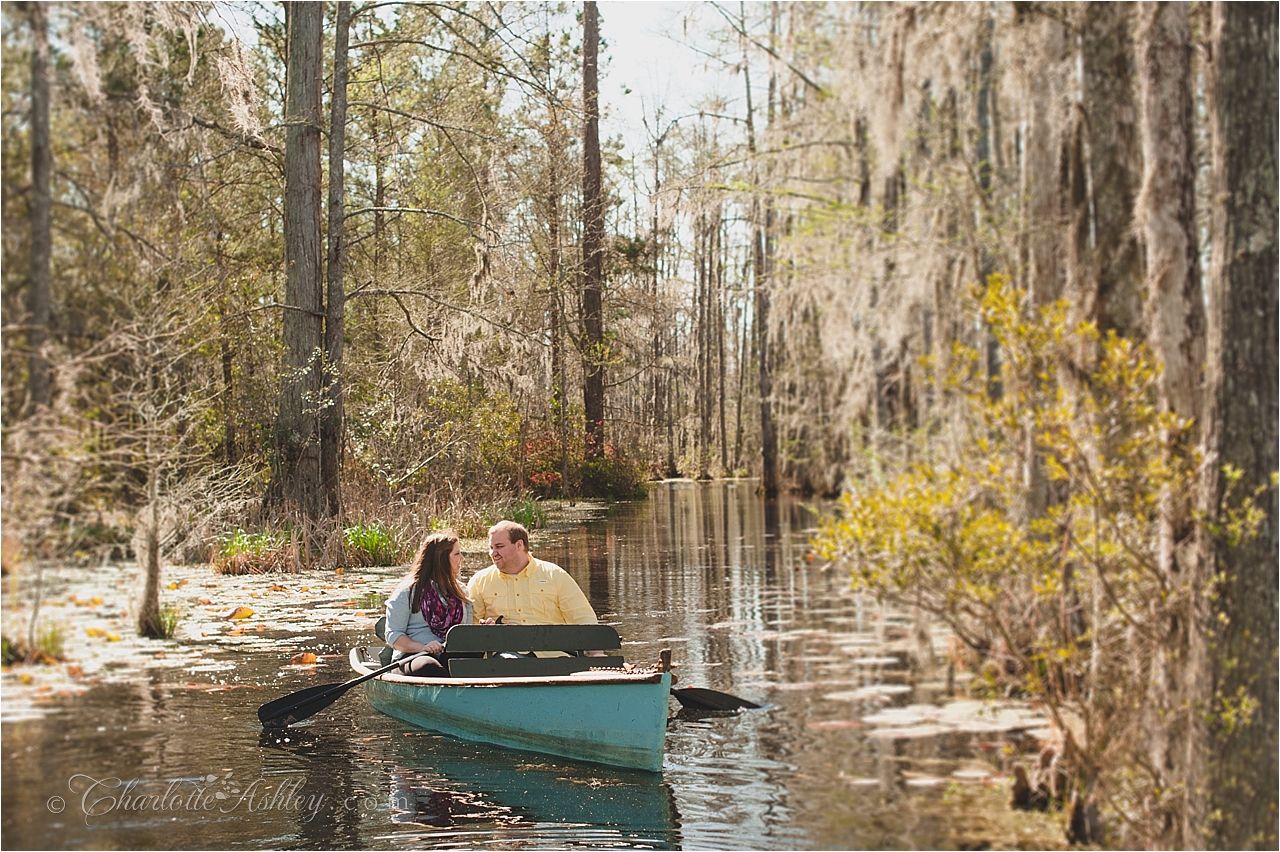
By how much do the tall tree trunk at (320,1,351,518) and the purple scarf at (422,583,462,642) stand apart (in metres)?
2.47

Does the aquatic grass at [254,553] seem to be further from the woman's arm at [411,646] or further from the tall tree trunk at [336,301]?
the woman's arm at [411,646]

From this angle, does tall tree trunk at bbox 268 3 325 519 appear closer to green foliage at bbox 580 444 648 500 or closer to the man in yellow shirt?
the man in yellow shirt

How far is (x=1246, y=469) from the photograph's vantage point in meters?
3.56

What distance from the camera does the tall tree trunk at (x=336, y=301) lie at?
832 centimetres

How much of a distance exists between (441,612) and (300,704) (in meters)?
0.92

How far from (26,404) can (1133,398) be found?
397 cm

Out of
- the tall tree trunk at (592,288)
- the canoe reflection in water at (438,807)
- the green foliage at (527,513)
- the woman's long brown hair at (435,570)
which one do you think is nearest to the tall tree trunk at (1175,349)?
the canoe reflection in water at (438,807)

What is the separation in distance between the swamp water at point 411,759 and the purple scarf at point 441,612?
569mm

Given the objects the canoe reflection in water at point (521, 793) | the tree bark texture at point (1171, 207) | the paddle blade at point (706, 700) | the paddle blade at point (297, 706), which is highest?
the tree bark texture at point (1171, 207)


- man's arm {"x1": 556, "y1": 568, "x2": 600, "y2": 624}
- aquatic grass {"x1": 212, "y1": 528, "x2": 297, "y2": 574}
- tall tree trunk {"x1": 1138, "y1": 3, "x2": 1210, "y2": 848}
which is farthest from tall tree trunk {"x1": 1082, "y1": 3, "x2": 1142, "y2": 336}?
aquatic grass {"x1": 212, "y1": 528, "x2": 297, "y2": 574}

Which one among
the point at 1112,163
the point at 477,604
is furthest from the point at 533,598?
the point at 1112,163

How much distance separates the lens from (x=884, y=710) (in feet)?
17.1

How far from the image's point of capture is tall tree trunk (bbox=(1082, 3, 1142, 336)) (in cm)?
431

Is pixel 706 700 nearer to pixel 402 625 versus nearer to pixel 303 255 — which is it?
pixel 402 625
